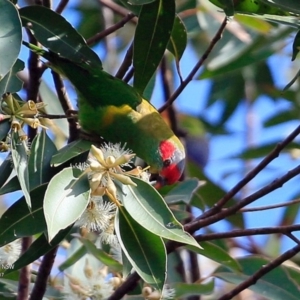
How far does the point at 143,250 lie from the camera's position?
1372 millimetres

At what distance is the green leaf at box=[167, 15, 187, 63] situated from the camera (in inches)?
76.0

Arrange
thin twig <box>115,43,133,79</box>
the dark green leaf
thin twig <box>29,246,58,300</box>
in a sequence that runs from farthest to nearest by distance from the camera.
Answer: the dark green leaf
thin twig <box>115,43,133,79</box>
thin twig <box>29,246,58,300</box>

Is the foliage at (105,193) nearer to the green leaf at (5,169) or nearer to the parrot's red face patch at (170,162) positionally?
the green leaf at (5,169)

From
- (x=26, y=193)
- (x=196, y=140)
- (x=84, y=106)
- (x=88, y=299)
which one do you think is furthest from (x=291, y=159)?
(x=26, y=193)

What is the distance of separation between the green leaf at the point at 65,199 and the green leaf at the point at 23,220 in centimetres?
16

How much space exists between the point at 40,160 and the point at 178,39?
61 centimetres

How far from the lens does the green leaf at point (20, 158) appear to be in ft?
4.34

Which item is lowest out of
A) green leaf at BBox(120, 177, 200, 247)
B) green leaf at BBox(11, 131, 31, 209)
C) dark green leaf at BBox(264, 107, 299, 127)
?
dark green leaf at BBox(264, 107, 299, 127)

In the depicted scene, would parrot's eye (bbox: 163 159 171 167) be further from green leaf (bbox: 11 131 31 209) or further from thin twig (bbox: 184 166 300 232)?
green leaf (bbox: 11 131 31 209)

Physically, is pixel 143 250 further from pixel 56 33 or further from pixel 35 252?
pixel 56 33

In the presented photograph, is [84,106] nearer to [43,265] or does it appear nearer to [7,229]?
[43,265]

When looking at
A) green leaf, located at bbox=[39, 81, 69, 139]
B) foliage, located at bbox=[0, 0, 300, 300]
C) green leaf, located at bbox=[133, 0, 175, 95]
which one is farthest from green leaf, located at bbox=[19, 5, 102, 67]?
green leaf, located at bbox=[39, 81, 69, 139]

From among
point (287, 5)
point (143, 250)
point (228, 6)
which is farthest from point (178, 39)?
point (143, 250)

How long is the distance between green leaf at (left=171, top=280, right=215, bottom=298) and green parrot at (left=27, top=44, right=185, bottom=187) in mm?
408
